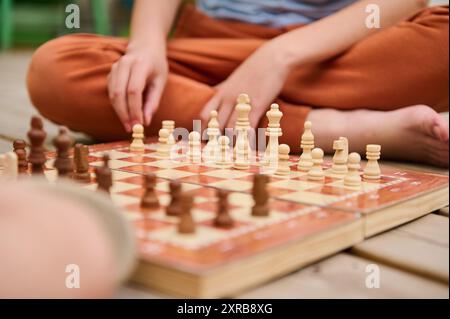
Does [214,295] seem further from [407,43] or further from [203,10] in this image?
[203,10]

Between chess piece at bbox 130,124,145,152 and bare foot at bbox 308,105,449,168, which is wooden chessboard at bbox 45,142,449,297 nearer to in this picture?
chess piece at bbox 130,124,145,152

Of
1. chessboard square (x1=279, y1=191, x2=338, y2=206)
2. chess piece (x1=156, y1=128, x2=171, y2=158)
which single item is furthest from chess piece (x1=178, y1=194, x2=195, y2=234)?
chess piece (x1=156, y1=128, x2=171, y2=158)

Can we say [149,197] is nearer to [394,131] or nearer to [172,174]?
[172,174]

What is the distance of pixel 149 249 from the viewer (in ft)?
2.68

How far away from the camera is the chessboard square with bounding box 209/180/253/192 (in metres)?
1.14

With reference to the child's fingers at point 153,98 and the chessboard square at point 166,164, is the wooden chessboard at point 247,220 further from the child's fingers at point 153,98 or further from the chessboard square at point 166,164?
the child's fingers at point 153,98

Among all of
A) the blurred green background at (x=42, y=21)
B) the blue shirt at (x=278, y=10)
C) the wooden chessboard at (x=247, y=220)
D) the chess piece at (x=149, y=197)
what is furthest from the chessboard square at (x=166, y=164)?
the blurred green background at (x=42, y=21)

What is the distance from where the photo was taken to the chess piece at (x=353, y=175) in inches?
46.3

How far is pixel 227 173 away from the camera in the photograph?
1.27 meters

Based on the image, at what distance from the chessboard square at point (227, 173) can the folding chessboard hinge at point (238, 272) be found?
1.14ft

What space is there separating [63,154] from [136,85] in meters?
0.51

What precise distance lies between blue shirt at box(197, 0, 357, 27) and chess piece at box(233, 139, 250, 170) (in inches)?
23.5

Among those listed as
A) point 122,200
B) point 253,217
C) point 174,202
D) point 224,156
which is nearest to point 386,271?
point 253,217

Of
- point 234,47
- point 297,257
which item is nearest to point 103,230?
point 297,257
